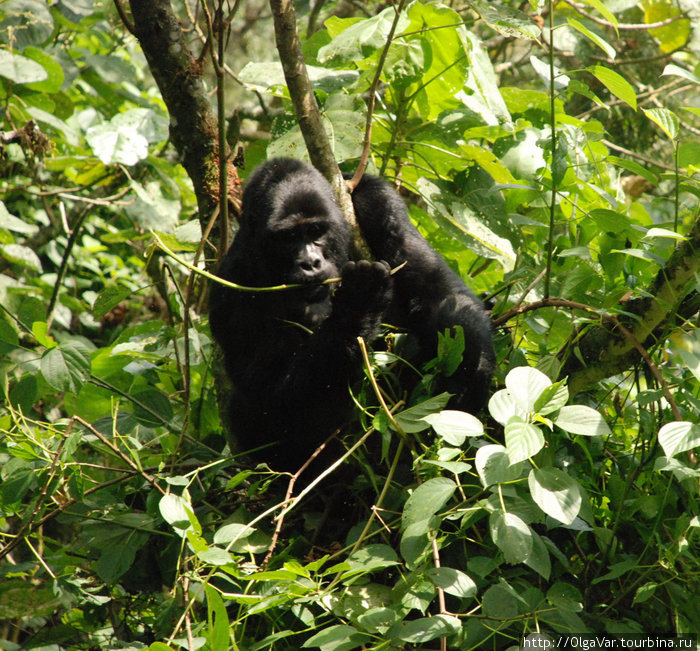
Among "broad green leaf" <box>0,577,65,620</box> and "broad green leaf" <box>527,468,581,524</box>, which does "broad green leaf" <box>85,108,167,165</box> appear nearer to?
"broad green leaf" <box>0,577,65,620</box>

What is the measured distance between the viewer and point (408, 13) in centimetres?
267

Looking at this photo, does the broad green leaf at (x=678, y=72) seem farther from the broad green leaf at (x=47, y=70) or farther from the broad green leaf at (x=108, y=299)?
the broad green leaf at (x=47, y=70)

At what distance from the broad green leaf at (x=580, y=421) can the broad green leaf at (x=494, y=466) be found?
15cm

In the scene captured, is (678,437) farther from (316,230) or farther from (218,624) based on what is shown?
(316,230)

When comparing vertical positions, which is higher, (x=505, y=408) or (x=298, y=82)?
(x=298, y=82)

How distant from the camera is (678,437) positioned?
5.31 feet

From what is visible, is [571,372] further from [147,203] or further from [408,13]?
[147,203]

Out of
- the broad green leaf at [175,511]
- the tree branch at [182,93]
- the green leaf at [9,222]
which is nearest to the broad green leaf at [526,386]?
the broad green leaf at [175,511]

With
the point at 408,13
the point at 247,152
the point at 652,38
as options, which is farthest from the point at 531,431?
the point at 652,38

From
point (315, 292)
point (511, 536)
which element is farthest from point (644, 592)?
A: point (315, 292)

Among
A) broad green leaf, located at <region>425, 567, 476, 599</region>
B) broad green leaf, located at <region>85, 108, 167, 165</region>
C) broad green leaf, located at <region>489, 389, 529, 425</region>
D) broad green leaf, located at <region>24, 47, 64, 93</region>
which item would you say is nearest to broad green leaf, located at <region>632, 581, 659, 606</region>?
broad green leaf, located at <region>425, 567, 476, 599</region>

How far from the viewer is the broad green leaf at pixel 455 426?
5.28ft

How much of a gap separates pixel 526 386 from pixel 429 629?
1.92 feet

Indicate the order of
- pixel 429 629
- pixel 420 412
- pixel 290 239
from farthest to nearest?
pixel 290 239
pixel 420 412
pixel 429 629
